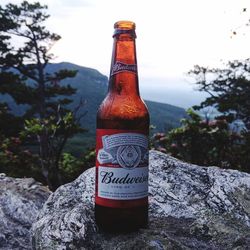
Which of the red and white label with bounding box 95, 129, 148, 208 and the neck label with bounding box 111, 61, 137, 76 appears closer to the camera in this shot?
the red and white label with bounding box 95, 129, 148, 208

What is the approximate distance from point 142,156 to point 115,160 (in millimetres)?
153

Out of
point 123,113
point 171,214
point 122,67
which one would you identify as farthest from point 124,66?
point 171,214

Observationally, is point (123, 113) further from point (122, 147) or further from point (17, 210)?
point (17, 210)

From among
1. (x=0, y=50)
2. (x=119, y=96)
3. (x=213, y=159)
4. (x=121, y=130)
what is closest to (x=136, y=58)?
(x=119, y=96)

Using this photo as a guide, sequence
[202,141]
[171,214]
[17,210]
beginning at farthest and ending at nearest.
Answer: [202,141]
[17,210]
[171,214]

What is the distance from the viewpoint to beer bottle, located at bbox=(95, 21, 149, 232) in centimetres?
231

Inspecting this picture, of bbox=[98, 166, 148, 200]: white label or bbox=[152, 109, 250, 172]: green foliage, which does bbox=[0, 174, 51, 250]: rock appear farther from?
bbox=[152, 109, 250, 172]: green foliage

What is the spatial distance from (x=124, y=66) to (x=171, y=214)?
3.11 feet

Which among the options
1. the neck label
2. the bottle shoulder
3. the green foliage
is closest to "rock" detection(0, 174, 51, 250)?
the bottle shoulder

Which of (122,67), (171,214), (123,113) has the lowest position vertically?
(171,214)

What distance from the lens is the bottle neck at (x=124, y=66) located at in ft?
8.11

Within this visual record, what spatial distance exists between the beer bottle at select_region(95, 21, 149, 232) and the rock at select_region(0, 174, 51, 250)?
1619 millimetres

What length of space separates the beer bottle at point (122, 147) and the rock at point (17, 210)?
1.62m

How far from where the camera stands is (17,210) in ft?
13.4
